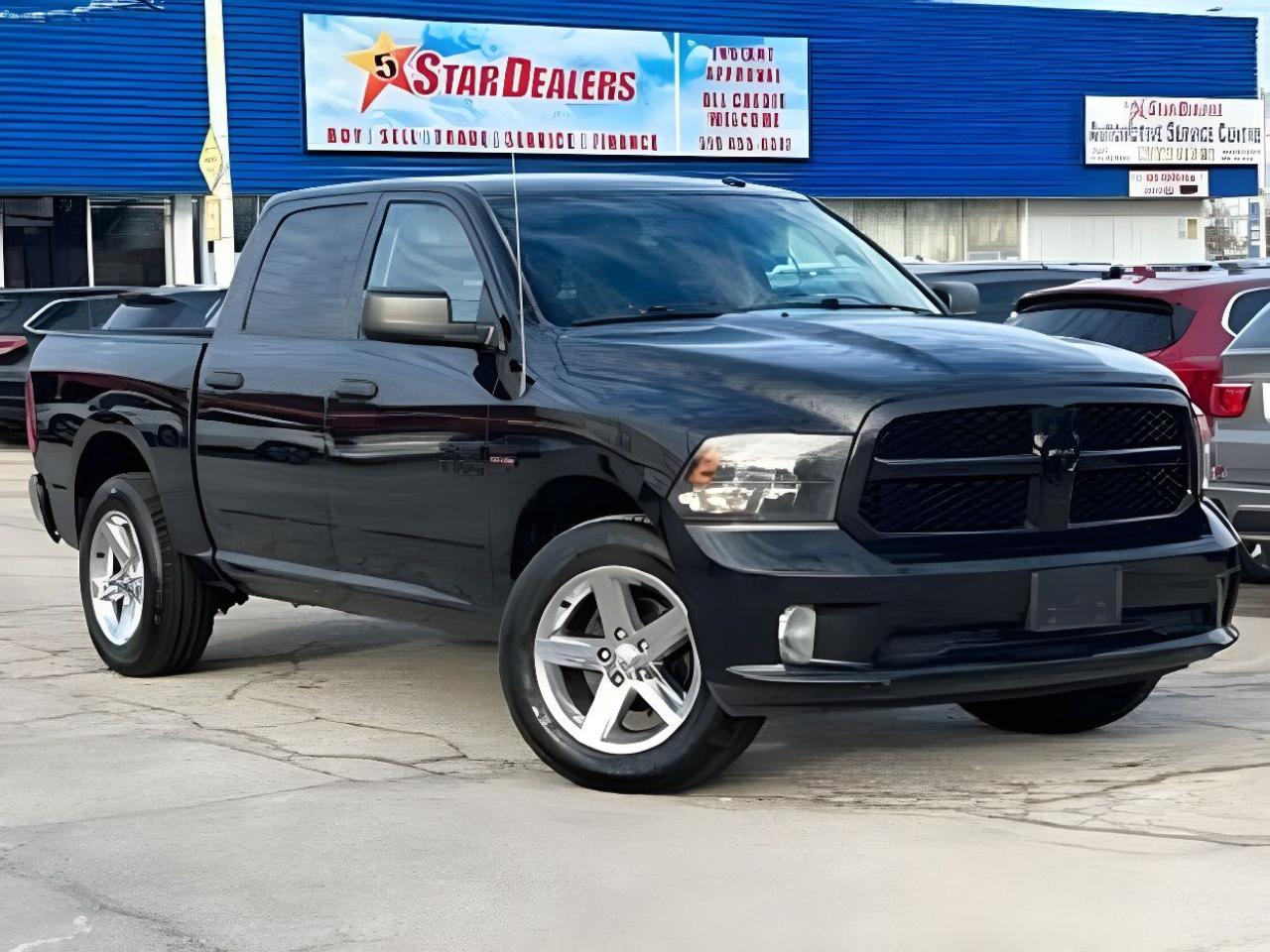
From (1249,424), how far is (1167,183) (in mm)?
38517

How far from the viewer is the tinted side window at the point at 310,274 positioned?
7652mm

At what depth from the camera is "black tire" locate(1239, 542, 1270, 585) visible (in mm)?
11523

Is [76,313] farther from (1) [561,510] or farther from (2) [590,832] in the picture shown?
(2) [590,832]

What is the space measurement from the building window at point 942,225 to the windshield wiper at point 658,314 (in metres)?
37.6

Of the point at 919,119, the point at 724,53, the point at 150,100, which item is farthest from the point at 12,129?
the point at 919,119

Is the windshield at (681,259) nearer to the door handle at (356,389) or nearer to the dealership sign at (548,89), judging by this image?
the door handle at (356,389)

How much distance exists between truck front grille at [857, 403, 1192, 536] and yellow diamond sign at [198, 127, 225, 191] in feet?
70.1

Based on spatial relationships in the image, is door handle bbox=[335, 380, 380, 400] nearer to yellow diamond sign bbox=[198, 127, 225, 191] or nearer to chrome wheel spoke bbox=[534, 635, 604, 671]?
chrome wheel spoke bbox=[534, 635, 604, 671]

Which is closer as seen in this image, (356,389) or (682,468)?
(682,468)

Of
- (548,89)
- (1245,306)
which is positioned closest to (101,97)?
(548,89)

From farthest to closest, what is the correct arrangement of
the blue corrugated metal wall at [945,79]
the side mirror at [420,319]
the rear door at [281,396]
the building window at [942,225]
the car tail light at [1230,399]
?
the building window at [942,225] < the blue corrugated metal wall at [945,79] < the car tail light at [1230,399] < the rear door at [281,396] < the side mirror at [420,319]

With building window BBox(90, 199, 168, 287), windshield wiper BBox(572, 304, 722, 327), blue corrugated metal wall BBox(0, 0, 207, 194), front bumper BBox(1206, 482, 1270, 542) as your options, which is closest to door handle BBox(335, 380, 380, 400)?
windshield wiper BBox(572, 304, 722, 327)

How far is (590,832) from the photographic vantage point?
5.65 m

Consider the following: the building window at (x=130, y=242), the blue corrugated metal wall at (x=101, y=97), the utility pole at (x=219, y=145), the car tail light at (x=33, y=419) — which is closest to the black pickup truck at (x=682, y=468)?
the car tail light at (x=33, y=419)
